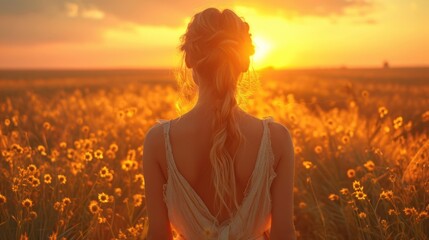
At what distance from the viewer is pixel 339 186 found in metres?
5.65

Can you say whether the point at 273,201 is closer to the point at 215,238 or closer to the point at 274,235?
the point at 274,235

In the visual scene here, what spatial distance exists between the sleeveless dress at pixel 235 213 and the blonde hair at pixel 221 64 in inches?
5.9

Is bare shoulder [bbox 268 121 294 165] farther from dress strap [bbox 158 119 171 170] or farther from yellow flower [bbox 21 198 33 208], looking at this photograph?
yellow flower [bbox 21 198 33 208]

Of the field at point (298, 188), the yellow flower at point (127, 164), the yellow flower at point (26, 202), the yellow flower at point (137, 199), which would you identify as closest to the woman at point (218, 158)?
the field at point (298, 188)

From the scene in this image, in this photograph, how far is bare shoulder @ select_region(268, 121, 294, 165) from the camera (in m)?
2.90

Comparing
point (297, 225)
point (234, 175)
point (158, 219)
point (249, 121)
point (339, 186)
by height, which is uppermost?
point (249, 121)

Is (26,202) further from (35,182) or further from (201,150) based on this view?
(201,150)

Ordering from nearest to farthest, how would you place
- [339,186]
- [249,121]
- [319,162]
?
Result: [249,121]
[339,186]
[319,162]

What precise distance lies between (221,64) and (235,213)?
35.5 inches

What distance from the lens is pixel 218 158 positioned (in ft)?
9.12

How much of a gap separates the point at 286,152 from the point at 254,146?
189mm

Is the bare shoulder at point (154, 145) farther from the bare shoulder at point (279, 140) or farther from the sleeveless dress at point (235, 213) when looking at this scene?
the bare shoulder at point (279, 140)

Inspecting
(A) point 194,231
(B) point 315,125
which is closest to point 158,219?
(A) point 194,231

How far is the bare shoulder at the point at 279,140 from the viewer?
290 centimetres
